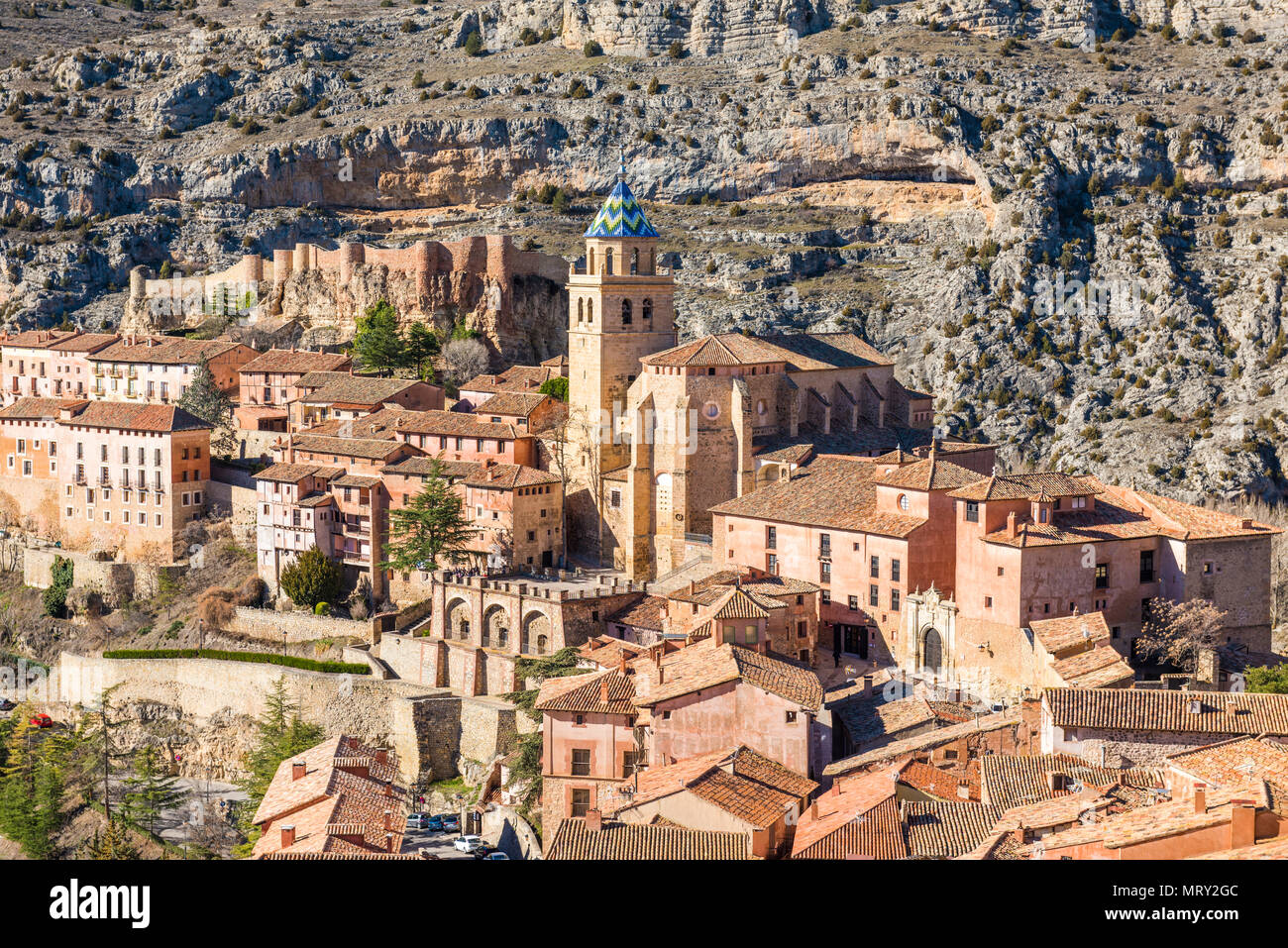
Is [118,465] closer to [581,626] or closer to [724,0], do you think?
[581,626]

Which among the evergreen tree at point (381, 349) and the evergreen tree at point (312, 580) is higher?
the evergreen tree at point (381, 349)

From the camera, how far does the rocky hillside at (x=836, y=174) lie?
66.2m

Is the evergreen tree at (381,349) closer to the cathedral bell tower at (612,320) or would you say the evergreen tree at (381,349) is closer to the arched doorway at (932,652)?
the cathedral bell tower at (612,320)

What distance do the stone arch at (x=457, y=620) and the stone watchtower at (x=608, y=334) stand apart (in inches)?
178

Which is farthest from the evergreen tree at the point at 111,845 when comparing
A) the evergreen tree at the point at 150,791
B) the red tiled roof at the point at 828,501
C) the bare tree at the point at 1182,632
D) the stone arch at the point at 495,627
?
the bare tree at the point at 1182,632

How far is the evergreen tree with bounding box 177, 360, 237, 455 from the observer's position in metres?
55.7

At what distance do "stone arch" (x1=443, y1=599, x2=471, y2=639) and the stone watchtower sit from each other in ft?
14.9

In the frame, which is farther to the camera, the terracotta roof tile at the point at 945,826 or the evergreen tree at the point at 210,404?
the evergreen tree at the point at 210,404

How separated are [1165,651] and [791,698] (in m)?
9.11

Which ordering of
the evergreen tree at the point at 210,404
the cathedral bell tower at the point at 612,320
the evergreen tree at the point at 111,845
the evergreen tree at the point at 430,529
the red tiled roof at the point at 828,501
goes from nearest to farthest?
1. the evergreen tree at the point at 111,845
2. the red tiled roof at the point at 828,501
3. the evergreen tree at the point at 430,529
4. the cathedral bell tower at the point at 612,320
5. the evergreen tree at the point at 210,404

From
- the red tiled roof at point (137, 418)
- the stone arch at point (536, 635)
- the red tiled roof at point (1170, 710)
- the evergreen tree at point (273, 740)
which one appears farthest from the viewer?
the red tiled roof at point (137, 418)

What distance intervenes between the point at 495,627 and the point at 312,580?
6.83 meters

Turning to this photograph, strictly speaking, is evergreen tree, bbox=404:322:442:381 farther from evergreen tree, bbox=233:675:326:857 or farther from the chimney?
the chimney
